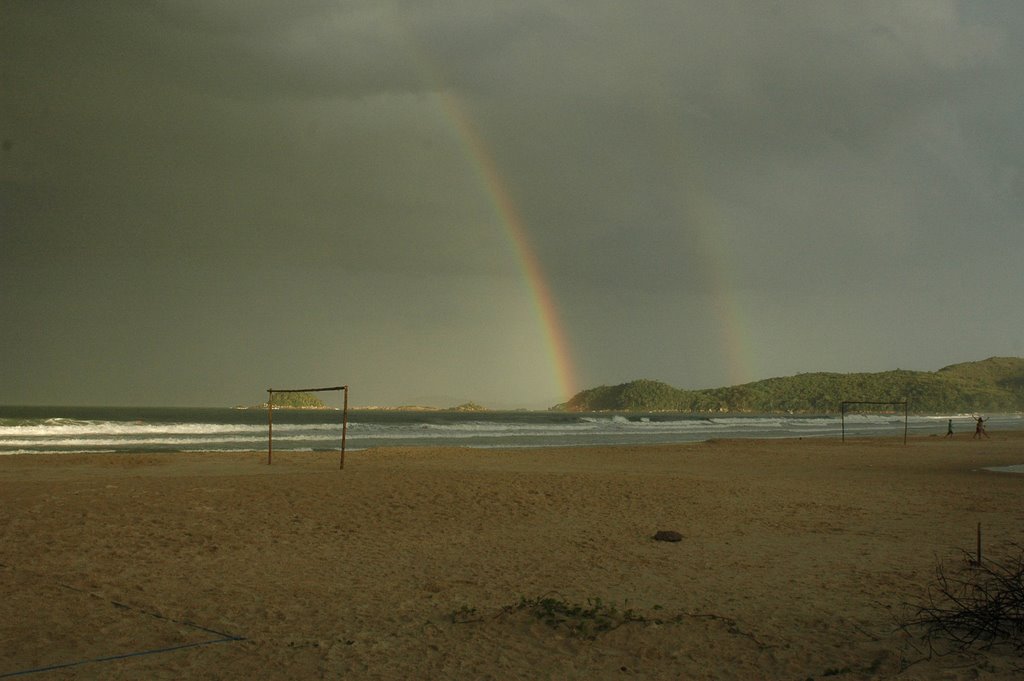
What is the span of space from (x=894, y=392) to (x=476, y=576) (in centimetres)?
17286

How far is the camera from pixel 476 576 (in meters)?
8.26

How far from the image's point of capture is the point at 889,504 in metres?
14.3

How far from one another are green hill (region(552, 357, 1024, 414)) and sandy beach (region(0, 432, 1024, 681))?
152 metres

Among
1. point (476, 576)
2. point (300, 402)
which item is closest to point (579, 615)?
point (476, 576)

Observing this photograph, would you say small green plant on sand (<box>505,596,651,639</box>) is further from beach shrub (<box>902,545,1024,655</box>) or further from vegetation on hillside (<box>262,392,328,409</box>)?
vegetation on hillside (<box>262,392,328,409</box>)

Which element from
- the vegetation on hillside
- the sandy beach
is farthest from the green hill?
the sandy beach

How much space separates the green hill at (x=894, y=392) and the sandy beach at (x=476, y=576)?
500 ft

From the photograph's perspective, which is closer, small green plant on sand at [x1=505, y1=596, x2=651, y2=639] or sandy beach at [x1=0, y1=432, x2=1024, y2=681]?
sandy beach at [x1=0, y1=432, x2=1024, y2=681]

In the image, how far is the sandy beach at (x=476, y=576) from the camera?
217 inches

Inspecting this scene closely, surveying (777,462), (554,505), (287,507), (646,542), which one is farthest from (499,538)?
(777,462)

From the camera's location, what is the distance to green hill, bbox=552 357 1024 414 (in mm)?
154250

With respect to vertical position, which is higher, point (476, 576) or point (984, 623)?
point (984, 623)

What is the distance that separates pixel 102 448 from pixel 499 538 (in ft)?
82.3

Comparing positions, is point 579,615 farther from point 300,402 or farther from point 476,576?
point 300,402
